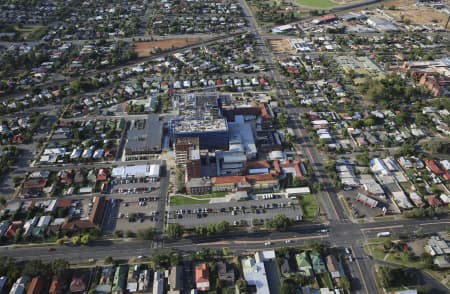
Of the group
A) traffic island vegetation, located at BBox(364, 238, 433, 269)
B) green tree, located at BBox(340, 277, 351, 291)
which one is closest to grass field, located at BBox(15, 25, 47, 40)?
green tree, located at BBox(340, 277, 351, 291)

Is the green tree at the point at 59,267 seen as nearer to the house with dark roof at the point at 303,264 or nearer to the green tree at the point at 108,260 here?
the green tree at the point at 108,260

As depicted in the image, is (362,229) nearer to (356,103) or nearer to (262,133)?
(262,133)

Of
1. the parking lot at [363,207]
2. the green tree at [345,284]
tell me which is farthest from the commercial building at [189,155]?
the green tree at [345,284]

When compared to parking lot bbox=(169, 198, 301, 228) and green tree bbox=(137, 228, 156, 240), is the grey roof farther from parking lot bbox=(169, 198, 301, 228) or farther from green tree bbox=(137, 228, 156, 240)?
green tree bbox=(137, 228, 156, 240)

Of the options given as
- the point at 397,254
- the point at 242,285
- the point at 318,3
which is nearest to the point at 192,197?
the point at 242,285

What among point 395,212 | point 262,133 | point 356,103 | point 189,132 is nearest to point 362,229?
point 395,212

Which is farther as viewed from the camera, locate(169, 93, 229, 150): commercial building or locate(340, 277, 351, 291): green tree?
locate(169, 93, 229, 150): commercial building
